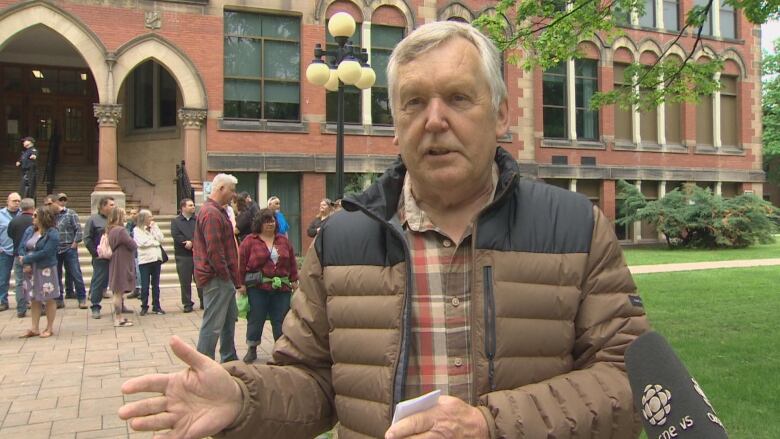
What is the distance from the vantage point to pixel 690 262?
18.2m

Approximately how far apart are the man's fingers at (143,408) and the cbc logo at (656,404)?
3.86ft

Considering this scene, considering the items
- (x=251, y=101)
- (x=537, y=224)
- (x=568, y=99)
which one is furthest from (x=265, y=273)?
(x=568, y=99)

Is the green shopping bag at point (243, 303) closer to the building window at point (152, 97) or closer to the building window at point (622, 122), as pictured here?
the building window at point (152, 97)

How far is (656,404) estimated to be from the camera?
120cm

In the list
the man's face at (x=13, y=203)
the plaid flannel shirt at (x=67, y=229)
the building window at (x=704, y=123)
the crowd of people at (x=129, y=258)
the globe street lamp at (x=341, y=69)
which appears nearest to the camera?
the crowd of people at (x=129, y=258)

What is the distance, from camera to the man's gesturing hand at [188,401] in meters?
1.64

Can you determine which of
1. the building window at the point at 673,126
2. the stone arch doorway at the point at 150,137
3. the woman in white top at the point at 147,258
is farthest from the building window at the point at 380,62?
the building window at the point at 673,126

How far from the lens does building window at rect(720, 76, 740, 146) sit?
2734 cm

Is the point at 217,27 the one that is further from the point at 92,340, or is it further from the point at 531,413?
the point at 531,413

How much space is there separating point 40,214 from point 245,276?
3924mm

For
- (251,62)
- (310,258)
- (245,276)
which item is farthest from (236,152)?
(310,258)

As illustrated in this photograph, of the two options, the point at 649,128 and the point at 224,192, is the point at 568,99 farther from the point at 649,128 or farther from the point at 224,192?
the point at 224,192

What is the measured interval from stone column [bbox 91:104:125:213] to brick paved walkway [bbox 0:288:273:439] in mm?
6893

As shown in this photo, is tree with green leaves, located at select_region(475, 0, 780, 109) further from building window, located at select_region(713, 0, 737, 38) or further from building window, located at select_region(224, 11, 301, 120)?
building window, located at select_region(713, 0, 737, 38)
